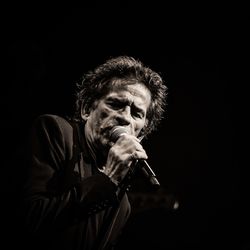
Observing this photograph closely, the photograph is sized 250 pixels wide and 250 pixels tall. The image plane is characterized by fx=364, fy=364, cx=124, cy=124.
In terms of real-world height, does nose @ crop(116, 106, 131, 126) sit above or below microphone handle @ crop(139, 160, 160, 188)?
above

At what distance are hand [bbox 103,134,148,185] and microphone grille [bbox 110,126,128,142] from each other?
22 cm

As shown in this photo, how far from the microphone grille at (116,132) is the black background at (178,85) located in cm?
155

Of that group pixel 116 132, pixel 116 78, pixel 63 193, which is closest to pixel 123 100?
pixel 116 78

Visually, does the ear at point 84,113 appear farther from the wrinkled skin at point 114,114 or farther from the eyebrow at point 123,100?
the eyebrow at point 123,100

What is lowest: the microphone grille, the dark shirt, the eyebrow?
the dark shirt

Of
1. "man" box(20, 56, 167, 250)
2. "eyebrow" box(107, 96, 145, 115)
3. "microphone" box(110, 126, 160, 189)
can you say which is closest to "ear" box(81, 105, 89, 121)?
"man" box(20, 56, 167, 250)

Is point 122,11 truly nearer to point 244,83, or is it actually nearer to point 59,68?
point 59,68

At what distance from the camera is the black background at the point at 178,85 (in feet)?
12.5

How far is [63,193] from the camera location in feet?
5.76

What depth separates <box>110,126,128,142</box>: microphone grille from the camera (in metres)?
2.00

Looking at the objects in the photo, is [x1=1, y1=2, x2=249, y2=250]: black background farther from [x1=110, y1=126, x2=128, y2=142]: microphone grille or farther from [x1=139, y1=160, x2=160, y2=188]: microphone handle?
[x1=139, y1=160, x2=160, y2=188]: microphone handle

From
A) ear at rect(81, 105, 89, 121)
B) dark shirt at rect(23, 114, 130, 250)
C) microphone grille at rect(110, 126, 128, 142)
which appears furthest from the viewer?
ear at rect(81, 105, 89, 121)

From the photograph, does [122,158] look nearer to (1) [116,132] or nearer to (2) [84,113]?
(1) [116,132]

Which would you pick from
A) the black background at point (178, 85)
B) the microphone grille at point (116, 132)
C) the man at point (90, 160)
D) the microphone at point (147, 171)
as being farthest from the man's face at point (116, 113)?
the black background at point (178, 85)
